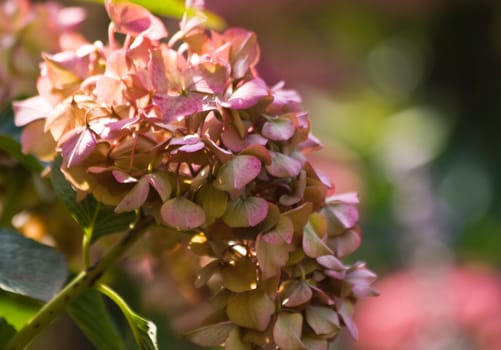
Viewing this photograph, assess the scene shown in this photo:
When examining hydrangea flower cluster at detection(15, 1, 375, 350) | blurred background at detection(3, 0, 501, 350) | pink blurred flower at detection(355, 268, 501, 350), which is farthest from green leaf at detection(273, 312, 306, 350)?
pink blurred flower at detection(355, 268, 501, 350)

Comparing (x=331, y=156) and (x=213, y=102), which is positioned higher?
(x=213, y=102)

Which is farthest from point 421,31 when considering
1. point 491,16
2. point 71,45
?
point 71,45

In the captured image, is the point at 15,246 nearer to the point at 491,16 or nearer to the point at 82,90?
the point at 82,90

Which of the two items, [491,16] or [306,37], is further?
[306,37]

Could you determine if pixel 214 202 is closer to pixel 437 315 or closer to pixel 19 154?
pixel 19 154

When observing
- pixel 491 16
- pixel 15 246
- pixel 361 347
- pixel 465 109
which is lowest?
pixel 361 347

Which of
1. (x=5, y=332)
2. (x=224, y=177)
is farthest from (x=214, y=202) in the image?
(x=5, y=332)
